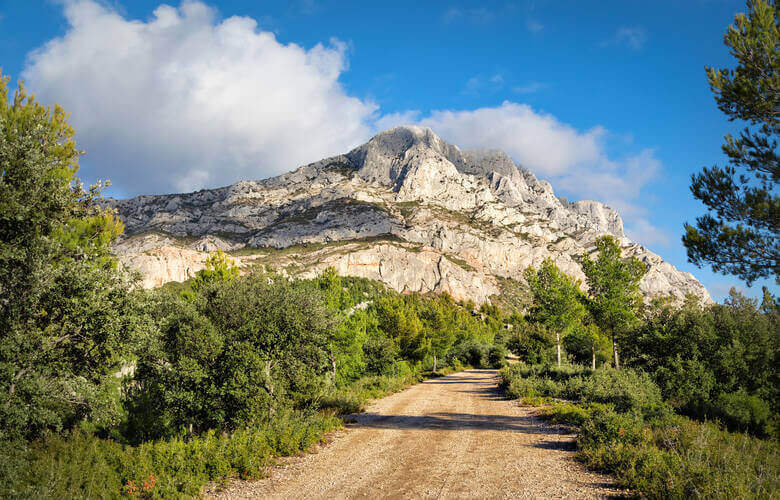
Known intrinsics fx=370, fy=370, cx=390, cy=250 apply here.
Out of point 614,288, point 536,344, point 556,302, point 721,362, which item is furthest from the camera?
point 536,344

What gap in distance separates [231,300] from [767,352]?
81.0ft

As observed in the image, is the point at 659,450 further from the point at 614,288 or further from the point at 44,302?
the point at 614,288

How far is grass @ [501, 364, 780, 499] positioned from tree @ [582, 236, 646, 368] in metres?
11.2

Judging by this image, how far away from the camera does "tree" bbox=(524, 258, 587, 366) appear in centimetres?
3359

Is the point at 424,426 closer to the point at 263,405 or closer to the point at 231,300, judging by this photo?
the point at 263,405

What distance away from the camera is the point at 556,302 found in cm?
3409

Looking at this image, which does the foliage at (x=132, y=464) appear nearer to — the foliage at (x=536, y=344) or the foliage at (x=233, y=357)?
the foliage at (x=233, y=357)

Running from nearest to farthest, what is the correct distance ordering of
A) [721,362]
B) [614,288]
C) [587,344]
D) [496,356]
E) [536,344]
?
[721,362] → [614,288] → [587,344] → [536,344] → [496,356]

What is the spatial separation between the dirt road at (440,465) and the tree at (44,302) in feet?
15.1

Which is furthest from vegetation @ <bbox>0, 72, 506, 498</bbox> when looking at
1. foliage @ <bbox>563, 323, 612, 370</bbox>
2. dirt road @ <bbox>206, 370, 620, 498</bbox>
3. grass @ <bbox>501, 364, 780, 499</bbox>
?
foliage @ <bbox>563, 323, 612, 370</bbox>

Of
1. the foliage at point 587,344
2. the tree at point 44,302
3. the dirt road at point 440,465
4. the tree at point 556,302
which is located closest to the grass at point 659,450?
the dirt road at point 440,465

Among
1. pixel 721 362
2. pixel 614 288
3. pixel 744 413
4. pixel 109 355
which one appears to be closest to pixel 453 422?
pixel 744 413

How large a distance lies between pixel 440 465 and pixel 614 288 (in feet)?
80.7

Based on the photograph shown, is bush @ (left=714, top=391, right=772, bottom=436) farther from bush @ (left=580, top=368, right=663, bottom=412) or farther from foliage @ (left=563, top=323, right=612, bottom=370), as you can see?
foliage @ (left=563, top=323, right=612, bottom=370)
